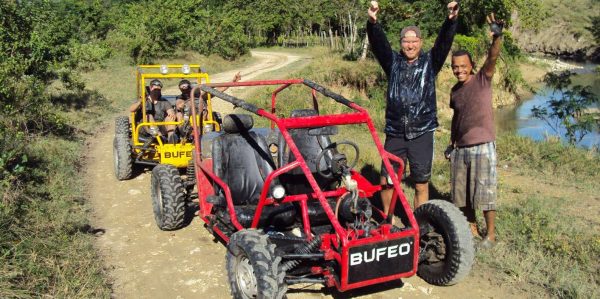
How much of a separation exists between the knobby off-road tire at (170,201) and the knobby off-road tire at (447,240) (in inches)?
96.7

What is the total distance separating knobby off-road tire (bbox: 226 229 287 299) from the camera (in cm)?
336

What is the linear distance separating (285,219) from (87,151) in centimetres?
612

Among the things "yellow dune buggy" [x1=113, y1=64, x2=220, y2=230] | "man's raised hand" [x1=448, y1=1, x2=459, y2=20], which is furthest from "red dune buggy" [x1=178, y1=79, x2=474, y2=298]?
"yellow dune buggy" [x1=113, y1=64, x2=220, y2=230]

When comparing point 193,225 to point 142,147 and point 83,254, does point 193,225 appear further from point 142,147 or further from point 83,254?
point 142,147

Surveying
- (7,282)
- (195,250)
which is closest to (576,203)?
(195,250)

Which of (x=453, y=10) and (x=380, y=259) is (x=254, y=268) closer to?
(x=380, y=259)

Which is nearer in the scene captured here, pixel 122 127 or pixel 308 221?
pixel 308 221

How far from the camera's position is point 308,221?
4004 mm

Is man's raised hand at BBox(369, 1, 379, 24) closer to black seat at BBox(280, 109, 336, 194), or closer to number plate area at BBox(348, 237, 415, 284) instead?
black seat at BBox(280, 109, 336, 194)

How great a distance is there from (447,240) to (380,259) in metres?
0.76

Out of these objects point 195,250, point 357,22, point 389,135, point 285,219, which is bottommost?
point 195,250

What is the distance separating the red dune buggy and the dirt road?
0.95 feet

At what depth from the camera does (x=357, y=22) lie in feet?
80.4

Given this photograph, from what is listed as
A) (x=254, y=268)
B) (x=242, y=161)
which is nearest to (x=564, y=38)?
(x=242, y=161)
